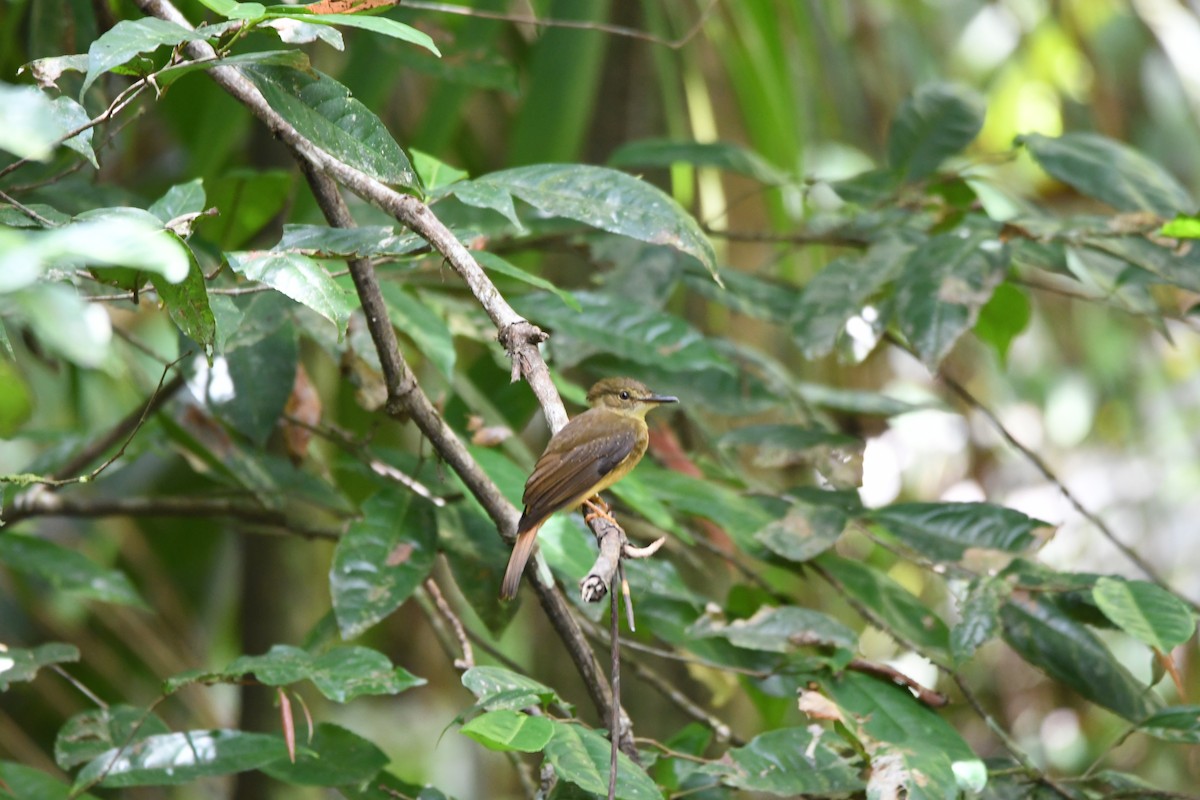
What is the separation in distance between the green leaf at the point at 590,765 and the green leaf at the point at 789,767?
0.82ft

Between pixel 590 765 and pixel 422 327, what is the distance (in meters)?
0.88

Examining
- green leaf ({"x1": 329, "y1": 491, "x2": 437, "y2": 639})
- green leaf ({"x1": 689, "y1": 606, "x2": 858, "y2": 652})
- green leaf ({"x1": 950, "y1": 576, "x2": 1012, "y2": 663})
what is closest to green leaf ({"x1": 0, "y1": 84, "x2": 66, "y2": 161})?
green leaf ({"x1": 329, "y1": 491, "x2": 437, "y2": 639})

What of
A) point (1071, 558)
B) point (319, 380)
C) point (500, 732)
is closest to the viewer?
point (500, 732)

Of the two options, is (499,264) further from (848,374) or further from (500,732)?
(848,374)

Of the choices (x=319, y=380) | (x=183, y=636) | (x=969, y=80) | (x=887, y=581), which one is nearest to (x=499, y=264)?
(x=887, y=581)

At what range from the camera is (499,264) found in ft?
5.21

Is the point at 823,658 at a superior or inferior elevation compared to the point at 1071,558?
superior

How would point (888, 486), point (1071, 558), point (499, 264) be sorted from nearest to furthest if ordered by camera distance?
point (499, 264)
point (888, 486)
point (1071, 558)

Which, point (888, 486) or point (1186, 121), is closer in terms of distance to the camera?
point (888, 486)

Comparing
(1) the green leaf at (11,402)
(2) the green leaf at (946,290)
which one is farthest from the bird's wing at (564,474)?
(1) the green leaf at (11,402)

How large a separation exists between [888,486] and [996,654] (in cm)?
176

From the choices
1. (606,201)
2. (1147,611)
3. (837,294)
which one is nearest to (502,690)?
(606,201)

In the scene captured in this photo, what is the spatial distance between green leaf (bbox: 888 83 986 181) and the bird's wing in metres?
1.05

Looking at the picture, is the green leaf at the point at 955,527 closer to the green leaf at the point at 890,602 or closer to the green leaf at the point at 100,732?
the green leaf at the point at 890,602
